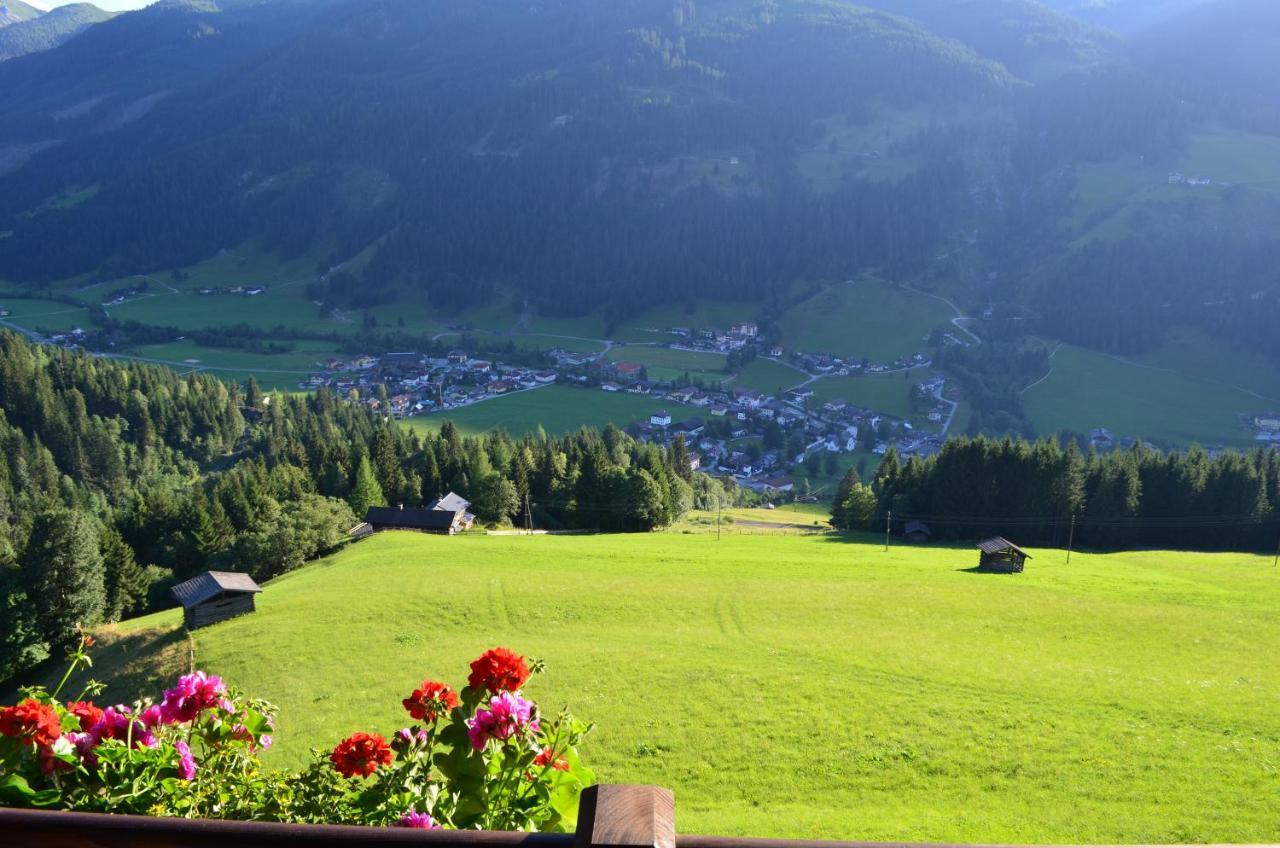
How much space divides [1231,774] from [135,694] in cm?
4045

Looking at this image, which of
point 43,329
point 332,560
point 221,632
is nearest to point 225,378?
point 43,329

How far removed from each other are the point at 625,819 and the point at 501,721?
2405 mm

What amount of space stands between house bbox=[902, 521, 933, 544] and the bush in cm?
6787

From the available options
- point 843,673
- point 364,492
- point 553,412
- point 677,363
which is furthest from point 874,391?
point 843,673

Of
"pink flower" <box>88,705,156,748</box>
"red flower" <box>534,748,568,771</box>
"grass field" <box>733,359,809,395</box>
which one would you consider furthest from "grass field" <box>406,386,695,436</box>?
"red flower" <box>534,748,568,771</box>

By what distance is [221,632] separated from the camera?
3806cm

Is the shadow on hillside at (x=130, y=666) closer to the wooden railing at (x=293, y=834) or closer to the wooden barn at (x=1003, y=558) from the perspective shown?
the wooden railing at (x=293, y=834)

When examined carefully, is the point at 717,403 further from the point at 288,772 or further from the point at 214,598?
the point at 288,772

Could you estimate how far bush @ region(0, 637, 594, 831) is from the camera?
4402mm

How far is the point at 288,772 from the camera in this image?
241 inches

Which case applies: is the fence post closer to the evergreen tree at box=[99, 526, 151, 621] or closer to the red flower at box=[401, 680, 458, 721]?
the red flower at box=[401, 680, 458, 721]

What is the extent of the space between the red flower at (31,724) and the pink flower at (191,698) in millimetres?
1107

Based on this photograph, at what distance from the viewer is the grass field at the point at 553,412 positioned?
139500mm

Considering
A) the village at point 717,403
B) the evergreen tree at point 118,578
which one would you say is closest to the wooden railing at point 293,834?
the evergreen tree at point 118,578
